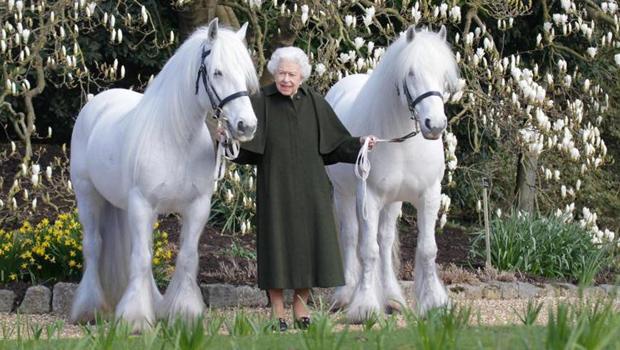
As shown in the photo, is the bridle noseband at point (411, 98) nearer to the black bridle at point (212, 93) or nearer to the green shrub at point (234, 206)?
the black bridle at point (212, 93)

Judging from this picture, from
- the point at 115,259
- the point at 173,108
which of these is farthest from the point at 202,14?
the point at 173,108

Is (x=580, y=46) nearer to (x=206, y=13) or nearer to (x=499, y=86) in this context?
(x=499, y=86)

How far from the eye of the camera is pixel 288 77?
21.1ft

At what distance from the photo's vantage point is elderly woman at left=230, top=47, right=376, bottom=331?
640 centimetres

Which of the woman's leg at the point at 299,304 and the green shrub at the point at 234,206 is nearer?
the woman's leg at the point at 299,304

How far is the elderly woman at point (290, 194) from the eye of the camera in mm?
6402

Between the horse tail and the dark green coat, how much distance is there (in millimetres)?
1409

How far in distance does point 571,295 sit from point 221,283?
8.59 feet

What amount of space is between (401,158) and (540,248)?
3.29 metres

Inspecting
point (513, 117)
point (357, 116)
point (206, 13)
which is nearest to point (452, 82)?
point (357, 116)

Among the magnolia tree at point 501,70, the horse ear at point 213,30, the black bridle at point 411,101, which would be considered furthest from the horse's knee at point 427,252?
the magnolia tree at point 501,70

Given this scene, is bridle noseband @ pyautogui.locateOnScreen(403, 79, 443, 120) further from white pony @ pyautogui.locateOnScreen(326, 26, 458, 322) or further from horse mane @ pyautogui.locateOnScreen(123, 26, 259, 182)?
horse mane @ pyautogui.locateOnScreen(123, 26, 259, 182)

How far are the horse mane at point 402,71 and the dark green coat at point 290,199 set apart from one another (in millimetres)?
563

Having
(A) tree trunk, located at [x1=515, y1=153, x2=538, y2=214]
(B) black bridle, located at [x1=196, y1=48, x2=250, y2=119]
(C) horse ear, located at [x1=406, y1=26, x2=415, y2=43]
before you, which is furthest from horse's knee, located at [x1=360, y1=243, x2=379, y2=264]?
(A) tree trunk, located at [x1=515, y1=153, x2=538, y2=214]
